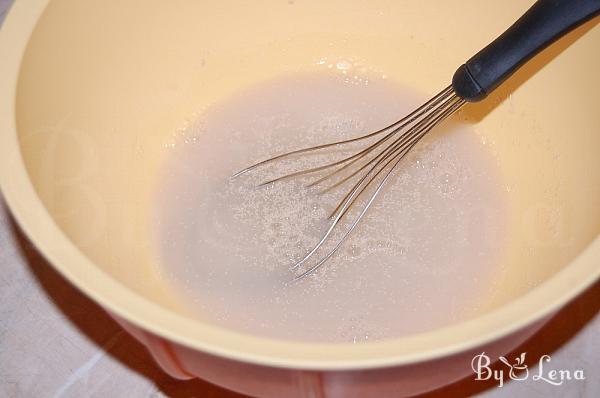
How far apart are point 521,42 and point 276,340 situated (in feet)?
1.11

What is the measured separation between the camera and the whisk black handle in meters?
0.60

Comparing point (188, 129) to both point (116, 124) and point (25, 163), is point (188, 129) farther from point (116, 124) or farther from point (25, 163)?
point (25, 163)

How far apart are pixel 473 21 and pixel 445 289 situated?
1.02 feet

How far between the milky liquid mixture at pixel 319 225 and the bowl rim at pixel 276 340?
23 cm

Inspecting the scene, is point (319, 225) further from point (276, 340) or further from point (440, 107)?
point (276, 340)

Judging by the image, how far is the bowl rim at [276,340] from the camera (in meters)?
0.44

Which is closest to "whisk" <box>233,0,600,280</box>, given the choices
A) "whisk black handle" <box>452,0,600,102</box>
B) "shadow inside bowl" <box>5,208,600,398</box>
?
"whisk black handle" <box>452,0,600,102</box>

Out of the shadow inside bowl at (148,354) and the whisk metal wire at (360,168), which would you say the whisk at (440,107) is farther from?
the shadow inside bowl at (148,354)

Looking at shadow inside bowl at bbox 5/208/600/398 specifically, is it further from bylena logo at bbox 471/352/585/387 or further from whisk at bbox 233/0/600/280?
whisk at bbox 233/0/600/280

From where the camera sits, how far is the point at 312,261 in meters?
0.75

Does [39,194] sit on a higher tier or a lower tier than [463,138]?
higher

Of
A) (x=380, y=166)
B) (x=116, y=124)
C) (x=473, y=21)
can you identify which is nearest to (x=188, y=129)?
(x=116, y=124)

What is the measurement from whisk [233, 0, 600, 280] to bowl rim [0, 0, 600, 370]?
0.66 feet

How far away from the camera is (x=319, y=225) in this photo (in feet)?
2.53
